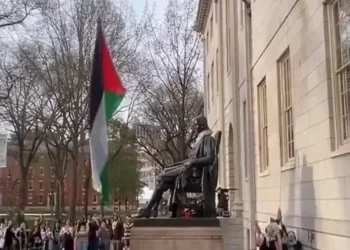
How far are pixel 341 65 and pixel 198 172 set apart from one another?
377 cm

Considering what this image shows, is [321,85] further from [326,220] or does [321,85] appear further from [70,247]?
[70,247]

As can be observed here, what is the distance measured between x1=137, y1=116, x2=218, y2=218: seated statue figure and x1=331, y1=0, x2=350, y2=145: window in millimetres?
2990

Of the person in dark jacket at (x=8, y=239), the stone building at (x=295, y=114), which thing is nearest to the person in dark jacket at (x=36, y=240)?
the person in dark jacket at (x=8, y=239)

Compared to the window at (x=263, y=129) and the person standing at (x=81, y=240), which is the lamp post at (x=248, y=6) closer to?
the window at (x=263, y=129)

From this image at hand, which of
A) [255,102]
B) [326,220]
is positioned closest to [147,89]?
[255,102]

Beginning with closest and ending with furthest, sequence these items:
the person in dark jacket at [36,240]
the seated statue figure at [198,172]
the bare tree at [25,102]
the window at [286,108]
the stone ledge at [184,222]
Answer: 1. the stone ledge at [184,222]
2. the seated statue figure at [198,172]
3. the window at [286,108]
4. the person in dark jacket at [36,240]
5. the bare tree at [25,102]

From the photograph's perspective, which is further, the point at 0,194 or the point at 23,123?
the point at 0,194

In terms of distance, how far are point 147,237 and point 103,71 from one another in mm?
3546

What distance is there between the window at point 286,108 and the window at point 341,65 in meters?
3.77

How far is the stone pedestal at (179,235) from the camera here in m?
11.0

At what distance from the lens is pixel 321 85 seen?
33.4 ft

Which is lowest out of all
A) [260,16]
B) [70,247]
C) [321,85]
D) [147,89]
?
[70,247]

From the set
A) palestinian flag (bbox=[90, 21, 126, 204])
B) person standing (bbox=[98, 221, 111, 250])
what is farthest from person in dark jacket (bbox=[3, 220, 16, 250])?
palestinian flag (bbox=[90, 21, 126, 204])

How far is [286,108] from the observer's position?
1388cm
